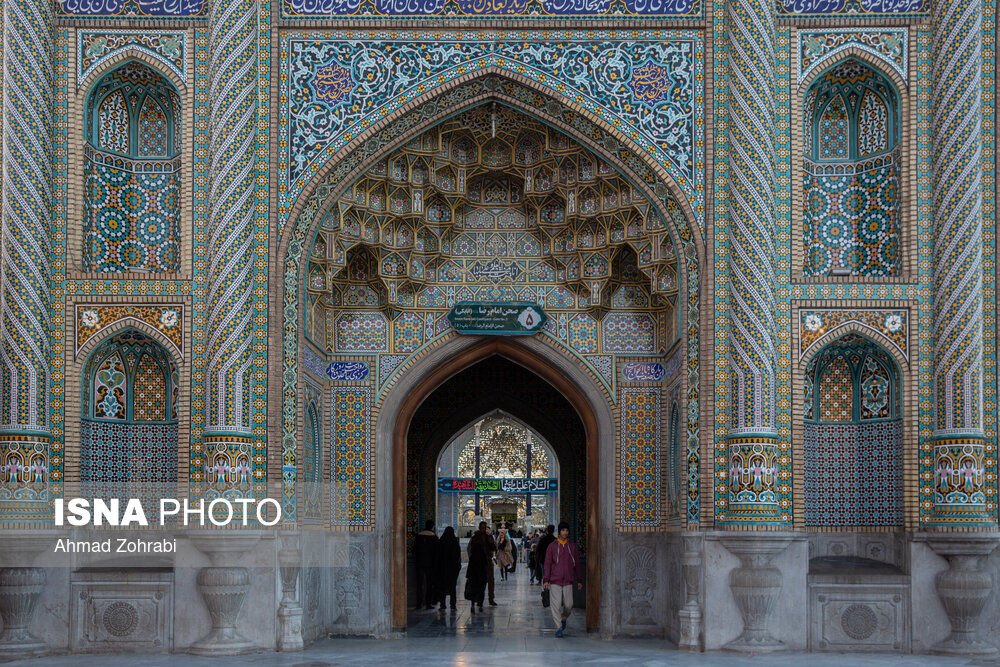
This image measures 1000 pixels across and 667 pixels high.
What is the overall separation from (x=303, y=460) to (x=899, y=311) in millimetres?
5822

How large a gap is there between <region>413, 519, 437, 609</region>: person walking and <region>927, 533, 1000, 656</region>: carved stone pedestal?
7.25 metres

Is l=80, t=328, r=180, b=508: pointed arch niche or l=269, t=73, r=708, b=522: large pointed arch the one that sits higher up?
l=269, t=73, r=708, b=522: large pointed arch

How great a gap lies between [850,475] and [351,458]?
16.7 feet

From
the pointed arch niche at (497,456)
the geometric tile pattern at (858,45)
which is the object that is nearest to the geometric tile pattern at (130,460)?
the geometric tile pattern at (858,45)

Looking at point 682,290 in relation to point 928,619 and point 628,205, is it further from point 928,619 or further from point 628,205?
point 928,619

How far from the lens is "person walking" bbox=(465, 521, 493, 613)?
55.2 ft

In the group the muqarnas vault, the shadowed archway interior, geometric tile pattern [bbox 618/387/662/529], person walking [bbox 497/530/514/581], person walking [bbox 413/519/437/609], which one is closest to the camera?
the muqarnas vault

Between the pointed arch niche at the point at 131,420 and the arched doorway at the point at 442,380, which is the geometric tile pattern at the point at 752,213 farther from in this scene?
the pointed arch niche at the point at 131,420

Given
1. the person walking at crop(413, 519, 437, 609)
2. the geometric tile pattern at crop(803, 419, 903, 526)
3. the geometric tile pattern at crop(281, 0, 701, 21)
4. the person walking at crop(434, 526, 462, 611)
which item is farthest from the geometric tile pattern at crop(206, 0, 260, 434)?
the person walking at crop(434, 526, 462, 611)

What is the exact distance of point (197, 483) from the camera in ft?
37.1

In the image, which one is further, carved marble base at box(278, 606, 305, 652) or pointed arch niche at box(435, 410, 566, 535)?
pointed arch niche at box(435, 410, 566, 535)

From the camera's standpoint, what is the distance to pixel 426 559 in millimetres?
16500

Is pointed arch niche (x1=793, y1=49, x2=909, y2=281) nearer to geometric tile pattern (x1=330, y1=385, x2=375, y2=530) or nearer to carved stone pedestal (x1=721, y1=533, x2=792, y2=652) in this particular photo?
carved stone pedestal (x1=721, y1=533, x2=792, y2=652)

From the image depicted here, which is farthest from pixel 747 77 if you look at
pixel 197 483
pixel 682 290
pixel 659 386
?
pixel 197 483
